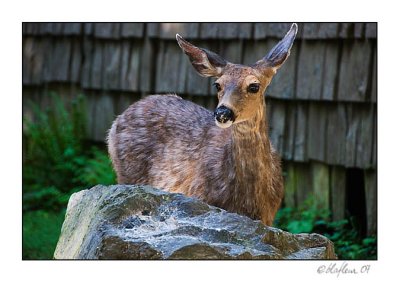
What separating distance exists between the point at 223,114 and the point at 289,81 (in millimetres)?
3208

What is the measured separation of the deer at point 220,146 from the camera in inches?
226

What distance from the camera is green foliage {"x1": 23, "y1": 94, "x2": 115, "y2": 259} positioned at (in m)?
9.67

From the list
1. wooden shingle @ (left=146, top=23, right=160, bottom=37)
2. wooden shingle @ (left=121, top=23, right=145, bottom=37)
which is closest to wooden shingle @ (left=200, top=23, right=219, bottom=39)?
wooden shingle @ (left=146, top=23, right=160, bottom=37)

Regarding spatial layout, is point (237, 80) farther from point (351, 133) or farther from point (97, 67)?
point (97, 67)

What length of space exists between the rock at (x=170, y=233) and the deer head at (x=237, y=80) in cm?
76

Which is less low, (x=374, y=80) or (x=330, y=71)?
(x=330, y=71)

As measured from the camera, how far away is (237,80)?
5711 millimetres

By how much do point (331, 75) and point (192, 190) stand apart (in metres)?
2.58

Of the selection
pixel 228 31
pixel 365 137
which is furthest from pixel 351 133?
pixel 228 31

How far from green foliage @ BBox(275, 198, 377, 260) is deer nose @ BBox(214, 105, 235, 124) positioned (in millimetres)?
2812

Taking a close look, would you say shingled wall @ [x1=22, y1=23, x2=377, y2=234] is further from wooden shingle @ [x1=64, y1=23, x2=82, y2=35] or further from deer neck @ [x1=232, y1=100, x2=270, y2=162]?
deer neck @ [x1=232, y1=100, x2=270, y2=162]

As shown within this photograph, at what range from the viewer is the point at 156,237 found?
15.2 ft

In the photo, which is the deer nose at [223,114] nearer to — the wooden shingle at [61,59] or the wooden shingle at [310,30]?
the wooden shingle at [310,30]

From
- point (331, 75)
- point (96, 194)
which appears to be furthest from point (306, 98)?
point (96, 194)
